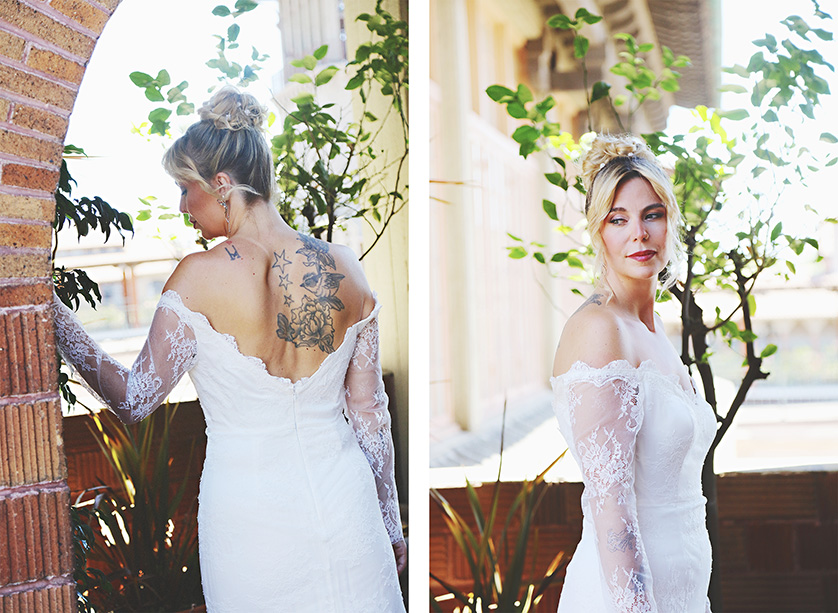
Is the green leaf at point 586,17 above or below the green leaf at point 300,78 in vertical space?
above

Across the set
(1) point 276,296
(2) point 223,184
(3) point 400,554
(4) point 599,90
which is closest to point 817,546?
(3) point 400,554

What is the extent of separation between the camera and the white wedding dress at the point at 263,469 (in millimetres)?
1902

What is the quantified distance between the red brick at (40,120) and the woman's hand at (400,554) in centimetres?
152

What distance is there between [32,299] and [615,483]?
143cm

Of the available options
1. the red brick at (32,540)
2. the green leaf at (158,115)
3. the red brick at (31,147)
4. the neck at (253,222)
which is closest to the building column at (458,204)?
the neck at (253,222)

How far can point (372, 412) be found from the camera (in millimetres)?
2230

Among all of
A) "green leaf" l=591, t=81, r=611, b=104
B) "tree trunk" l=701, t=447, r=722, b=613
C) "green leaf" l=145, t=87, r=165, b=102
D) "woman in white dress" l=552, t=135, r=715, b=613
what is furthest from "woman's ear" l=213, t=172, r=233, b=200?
"tree trunk" l=701, t=447, r=722, b=613

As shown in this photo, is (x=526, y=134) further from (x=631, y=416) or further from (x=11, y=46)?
(x=11, y=46)

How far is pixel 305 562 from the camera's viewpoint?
201 centimetres

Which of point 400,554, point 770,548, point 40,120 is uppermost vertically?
point 40,120

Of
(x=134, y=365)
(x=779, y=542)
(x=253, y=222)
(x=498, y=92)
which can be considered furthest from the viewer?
(x=779, y=542)

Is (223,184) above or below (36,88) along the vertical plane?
below

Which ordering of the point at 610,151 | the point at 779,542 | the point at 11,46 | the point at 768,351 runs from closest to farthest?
1. the point at 11,46
2. the point at 610,151
3. the point at 768,351
4. the point at 779,542

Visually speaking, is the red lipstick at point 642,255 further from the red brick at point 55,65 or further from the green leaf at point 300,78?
the red brick at point 55,65
